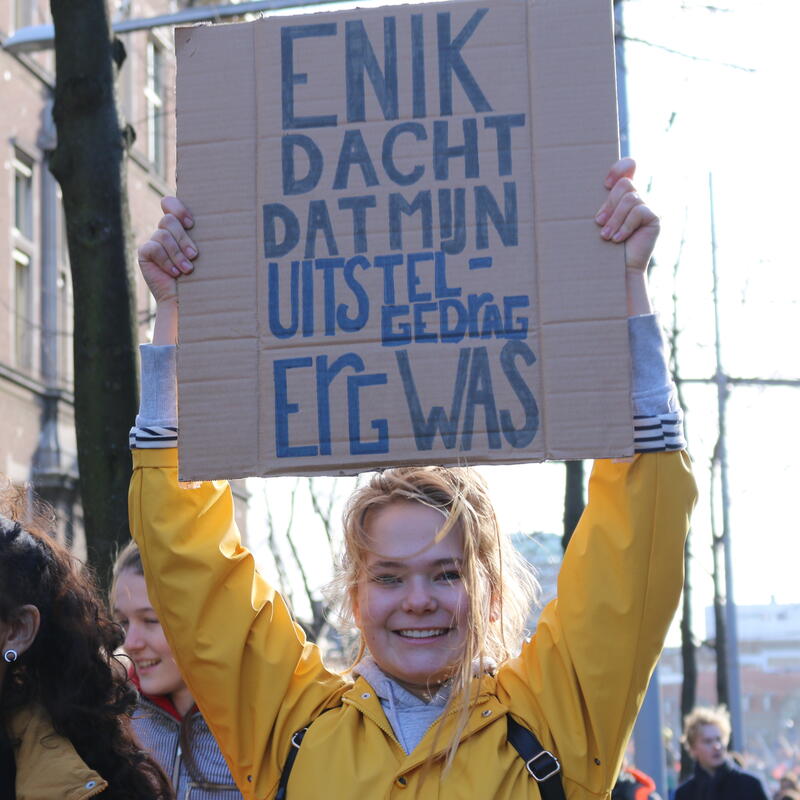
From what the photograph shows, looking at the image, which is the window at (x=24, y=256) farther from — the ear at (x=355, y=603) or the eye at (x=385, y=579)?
the eye at (x=385, y=579)

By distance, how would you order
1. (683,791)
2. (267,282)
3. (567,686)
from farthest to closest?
1. (683,791)
2. (267,282)
3. (567,686)

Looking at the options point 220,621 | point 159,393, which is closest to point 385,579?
point 220,621

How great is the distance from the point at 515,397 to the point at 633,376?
254 millimetres

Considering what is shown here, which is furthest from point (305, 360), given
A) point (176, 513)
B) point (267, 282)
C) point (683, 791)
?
point (683, 791)

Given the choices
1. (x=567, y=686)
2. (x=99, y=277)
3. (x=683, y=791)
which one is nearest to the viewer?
(x=567, y=686)

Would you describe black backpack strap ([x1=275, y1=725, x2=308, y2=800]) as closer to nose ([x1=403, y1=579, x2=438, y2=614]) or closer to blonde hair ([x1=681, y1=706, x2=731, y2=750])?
nose ([x1=403, y1=579, x2=438, y2=614])

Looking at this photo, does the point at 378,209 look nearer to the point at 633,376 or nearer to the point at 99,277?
the point at 633,376

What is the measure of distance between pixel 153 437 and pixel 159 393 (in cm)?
11

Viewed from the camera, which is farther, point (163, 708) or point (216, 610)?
point (163, 708)

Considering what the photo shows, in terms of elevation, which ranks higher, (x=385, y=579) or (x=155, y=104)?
(x=155, y=104)

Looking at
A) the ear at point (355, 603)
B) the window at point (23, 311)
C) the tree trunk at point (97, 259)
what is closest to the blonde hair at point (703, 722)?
the tree trunk at point (97, 259)

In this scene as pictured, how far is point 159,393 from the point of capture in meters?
3.27

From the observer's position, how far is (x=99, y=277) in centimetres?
623

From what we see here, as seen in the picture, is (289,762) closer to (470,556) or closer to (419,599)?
(419,599)
